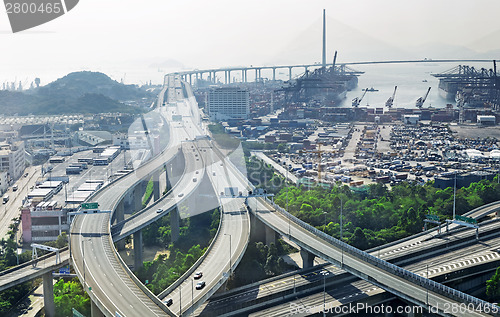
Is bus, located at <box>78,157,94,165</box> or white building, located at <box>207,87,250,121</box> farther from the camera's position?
white building, located at <box>207,87,250,121</box>

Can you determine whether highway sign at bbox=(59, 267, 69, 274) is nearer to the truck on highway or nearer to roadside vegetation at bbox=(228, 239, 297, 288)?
roadside vegetation at bbox=(228, 239, 297, 288)

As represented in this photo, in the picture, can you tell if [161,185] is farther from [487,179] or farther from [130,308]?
[130,308]

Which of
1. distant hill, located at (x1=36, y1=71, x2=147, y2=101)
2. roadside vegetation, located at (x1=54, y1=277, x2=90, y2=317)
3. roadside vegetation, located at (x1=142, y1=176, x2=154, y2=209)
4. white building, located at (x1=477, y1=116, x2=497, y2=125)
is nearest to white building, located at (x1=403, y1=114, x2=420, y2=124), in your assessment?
white building, located at (x1=477, y1=116, x2=497, y2=125)

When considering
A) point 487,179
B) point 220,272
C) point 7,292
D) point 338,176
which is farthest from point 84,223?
point 487,179

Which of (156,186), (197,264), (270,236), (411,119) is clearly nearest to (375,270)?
(197,264)

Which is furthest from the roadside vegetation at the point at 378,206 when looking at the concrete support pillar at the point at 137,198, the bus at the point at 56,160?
the bus at the point at 56,160
